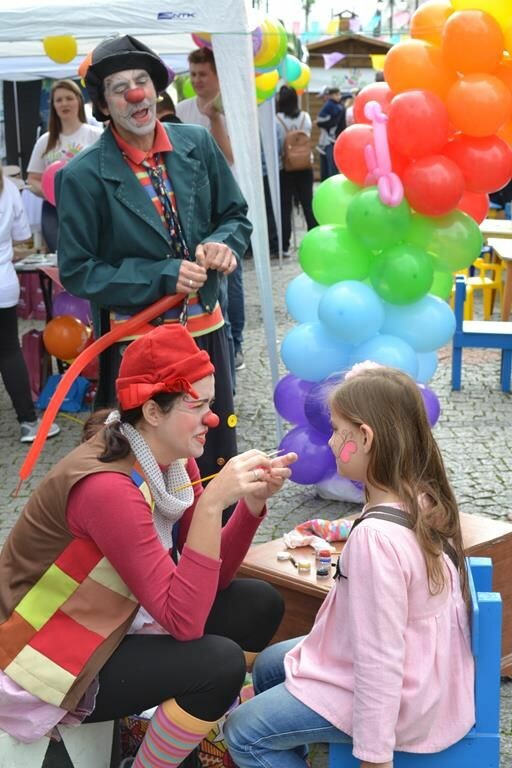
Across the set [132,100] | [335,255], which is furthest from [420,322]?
[132,100]

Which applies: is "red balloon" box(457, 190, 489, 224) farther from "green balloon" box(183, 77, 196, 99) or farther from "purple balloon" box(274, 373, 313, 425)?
"green balloon" box(183, 77, 196, 99)

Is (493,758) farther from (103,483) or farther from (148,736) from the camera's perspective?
(103,483)

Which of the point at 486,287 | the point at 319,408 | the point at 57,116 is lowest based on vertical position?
the point at 486,287

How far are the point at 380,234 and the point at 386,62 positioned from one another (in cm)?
74

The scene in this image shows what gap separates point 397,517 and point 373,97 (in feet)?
9.03

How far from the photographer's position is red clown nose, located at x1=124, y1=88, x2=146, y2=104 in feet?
10.9

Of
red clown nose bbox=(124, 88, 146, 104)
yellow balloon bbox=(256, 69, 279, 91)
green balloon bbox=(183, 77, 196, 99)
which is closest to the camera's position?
red clown nose bbox=(124, 88, 146, 104)

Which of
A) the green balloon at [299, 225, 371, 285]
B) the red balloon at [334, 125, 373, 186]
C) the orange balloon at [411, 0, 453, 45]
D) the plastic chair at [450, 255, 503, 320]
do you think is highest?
the orange balloon at [411, 0, 453, 45]

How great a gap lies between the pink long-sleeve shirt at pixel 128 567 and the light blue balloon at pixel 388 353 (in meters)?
2.18

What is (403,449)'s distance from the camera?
2.25 meters

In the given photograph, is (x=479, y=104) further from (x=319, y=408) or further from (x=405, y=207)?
(x=319, y=408)

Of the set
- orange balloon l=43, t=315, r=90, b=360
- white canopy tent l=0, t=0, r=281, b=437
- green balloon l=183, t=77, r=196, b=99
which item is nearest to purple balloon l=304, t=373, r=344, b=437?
white canopy tent l=0, t=0, r=281, b=437

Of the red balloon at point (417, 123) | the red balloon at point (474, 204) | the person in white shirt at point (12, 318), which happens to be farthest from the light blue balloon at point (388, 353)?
the person in white shirt at point (12, 318)

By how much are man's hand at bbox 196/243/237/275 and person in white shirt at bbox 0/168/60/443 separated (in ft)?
8.05
